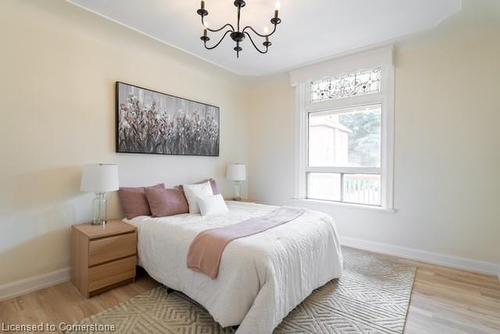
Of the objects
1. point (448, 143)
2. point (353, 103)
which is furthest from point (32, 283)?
point (448, 143)

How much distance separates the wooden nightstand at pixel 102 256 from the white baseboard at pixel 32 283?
0.11 m

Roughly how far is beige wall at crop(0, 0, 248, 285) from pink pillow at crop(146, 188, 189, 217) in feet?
1.38

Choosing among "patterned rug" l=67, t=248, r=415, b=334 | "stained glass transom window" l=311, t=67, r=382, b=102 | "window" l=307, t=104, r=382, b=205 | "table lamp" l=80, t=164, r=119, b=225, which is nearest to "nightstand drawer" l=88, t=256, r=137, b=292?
"patterned rug" l=67, t=248, r=415, b=334

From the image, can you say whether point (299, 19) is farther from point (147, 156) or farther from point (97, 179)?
point (97, 179)

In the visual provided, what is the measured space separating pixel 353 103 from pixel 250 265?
2.86 meters

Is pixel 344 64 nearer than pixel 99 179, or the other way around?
pixel 99 179

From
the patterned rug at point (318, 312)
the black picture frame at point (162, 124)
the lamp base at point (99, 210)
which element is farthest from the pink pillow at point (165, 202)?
the patterned rug at point (318, 312)

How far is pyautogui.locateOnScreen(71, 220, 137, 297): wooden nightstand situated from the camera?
7.02 ft

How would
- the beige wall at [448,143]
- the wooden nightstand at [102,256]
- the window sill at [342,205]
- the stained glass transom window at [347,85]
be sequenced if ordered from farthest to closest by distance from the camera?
1. the stained glass transom window at [347,85]
2. the window sill at [342,205]
3. the beige wall at [448,143]
4. the wooden nightstand at [102,256]

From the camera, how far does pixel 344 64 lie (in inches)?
137

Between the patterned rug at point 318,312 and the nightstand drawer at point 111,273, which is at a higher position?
the nightstand drawer at point 111,273

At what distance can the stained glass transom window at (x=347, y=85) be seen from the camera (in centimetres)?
340

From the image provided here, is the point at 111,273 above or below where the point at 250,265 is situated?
below

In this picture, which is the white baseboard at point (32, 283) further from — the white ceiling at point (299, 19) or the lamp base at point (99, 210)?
the white ceiling at point (299, 19)
